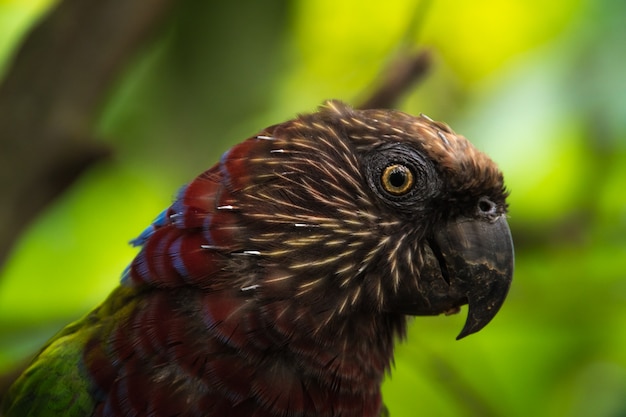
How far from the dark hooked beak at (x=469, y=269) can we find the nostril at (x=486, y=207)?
29 mm

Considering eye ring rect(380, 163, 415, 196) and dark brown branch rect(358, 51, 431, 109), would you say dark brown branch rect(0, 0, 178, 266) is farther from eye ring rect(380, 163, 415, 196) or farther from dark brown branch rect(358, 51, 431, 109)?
eye ring rect(380, 163, 415, 196)

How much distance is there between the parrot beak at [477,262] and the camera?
2.65m

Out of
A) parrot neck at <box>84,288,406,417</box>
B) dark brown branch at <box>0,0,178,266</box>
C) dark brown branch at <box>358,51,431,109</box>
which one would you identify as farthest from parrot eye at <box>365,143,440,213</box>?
dark brown branch at <box>0,0,178,266</box>

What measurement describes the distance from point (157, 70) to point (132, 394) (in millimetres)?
3067

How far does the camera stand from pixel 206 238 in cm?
267

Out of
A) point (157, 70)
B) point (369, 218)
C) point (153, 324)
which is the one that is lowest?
point (153, 324)

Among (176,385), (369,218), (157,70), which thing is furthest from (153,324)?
(157,70)

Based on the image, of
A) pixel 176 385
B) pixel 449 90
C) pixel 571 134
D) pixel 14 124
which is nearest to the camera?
pixel 176 385

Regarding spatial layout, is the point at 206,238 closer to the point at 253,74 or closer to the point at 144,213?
the point at 253,74

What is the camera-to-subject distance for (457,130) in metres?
5.06

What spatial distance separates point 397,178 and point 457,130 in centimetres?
254

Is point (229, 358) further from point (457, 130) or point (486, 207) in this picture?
point (457, 130)

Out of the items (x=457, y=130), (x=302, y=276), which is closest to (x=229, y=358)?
(x=302, y=276)

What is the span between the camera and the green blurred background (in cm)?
461
